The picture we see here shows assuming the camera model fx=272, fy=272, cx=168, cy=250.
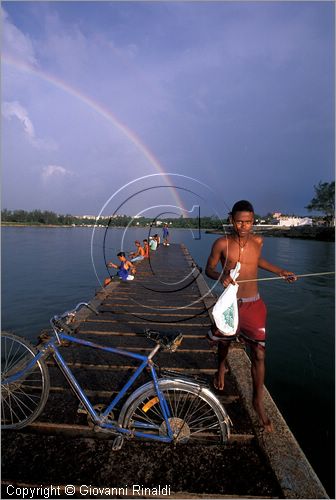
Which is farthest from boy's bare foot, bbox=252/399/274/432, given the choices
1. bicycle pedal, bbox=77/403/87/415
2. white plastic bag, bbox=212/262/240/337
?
bicycle pedal, bbox=77/403/87/415

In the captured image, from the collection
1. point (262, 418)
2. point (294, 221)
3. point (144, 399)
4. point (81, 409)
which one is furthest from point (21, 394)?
point (294, 221)

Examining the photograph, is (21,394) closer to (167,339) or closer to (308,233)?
(167,339)

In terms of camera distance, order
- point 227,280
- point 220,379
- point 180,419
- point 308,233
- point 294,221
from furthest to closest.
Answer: point 294,221
point 308,233
point 220,379
point 227,280
point 180,419

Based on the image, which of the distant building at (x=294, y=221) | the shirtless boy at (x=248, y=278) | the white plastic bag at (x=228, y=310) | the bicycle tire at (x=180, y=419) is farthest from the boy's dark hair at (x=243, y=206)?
the distant building at (x=294, y=221)

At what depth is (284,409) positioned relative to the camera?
7035 millimetres

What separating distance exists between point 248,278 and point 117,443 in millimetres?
2558

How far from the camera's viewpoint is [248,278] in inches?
150

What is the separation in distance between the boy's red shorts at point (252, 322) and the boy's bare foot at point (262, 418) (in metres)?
0.72

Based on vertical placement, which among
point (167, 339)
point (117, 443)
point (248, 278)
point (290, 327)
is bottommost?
point (290, 327)

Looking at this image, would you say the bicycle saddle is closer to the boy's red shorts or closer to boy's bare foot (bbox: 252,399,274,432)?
the boy's red shorts

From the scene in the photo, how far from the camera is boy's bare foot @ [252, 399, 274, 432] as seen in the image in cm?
335

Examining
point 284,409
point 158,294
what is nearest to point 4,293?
point 158,294

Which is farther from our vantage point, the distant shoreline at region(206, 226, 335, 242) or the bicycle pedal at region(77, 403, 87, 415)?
the distant shoreline at region(206, 226, 335, 242)

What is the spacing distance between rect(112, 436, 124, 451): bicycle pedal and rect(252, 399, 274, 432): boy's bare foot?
170 centimetres
